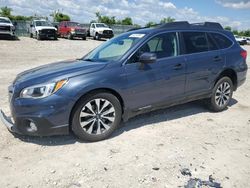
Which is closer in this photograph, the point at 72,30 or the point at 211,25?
the point at 211,25

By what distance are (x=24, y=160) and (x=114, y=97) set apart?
5.16ft

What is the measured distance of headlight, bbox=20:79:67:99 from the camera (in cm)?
408

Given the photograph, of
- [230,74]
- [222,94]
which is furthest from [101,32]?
[222,94]

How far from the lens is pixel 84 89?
4.19 m

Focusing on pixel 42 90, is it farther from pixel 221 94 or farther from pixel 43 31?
pixel 43 31

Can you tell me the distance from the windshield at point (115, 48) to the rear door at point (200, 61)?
1.03m

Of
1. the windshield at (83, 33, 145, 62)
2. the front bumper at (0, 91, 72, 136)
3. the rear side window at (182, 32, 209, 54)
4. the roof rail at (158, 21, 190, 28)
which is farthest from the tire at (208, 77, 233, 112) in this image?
the front bumper at (0, 91, 72, 136)

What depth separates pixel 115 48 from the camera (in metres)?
5.25

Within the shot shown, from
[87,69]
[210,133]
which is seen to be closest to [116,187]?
[87,69]

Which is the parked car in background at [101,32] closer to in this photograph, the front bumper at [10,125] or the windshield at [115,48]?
the windshield at [115,48]

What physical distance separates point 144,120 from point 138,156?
1.47 meters

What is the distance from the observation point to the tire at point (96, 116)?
4285mm

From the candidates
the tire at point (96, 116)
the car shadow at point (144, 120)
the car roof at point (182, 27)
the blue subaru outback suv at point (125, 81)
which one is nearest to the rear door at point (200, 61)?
the blue subaru outback suv at point (125, 81)

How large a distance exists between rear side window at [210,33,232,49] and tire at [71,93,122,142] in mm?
2786
